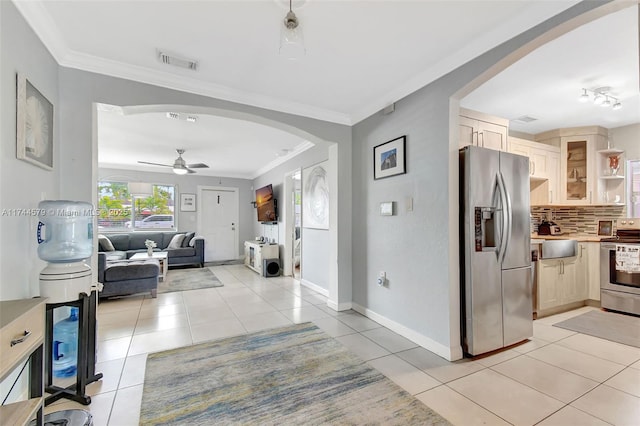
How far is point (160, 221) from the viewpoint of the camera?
7.48 meters

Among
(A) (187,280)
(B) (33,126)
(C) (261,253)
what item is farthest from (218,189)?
(B) (33,126)

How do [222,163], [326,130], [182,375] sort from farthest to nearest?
[222,163], [326,130], [182,375]

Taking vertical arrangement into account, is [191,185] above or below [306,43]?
below

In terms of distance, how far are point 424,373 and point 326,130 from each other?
2805 millimetres

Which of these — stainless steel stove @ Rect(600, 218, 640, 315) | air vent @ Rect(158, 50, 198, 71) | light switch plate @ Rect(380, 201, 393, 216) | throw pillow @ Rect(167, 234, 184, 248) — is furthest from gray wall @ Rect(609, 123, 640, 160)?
throw pillow @ Rect(167, 234, 184, 248)

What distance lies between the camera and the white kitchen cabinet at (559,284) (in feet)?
11.3

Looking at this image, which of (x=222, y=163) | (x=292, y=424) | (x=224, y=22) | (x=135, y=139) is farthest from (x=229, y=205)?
(x=292, y=424)

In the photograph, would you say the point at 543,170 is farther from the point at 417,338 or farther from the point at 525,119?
the point at 417,338

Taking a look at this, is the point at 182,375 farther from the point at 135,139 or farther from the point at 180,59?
the point at 135,139

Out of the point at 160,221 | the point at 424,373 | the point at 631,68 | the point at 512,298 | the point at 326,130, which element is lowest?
the point at 424,373

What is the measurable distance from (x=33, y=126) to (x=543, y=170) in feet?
18.1

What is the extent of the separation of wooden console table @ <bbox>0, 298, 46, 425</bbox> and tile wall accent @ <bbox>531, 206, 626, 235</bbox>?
570 centimetres

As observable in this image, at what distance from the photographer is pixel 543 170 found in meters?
4.00

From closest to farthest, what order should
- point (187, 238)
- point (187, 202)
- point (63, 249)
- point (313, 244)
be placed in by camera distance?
point (63, 249) < point (313, 244) < point (187, 238) < point (187, 202)
